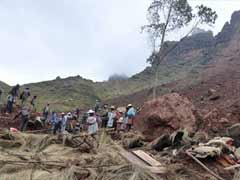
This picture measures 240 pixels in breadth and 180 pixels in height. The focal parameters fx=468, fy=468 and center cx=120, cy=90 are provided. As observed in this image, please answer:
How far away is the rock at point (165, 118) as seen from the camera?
1495 centimetres

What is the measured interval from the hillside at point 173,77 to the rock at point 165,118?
16709 mm

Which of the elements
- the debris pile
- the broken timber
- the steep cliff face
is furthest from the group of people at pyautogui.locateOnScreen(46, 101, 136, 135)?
the steep cliff face

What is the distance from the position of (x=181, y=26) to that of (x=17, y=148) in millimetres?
21663

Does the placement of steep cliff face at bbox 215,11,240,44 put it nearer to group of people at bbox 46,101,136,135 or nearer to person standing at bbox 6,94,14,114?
person standing at bbox 6,94,14,114

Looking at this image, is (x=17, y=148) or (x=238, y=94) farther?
(x=238, y=94)

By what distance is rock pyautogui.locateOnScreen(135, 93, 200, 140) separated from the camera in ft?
49.0

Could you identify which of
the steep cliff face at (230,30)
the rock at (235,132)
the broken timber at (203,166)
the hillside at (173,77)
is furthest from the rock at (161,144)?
the steep cliff face at (230,30)

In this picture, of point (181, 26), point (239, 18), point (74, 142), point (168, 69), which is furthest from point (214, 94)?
point (239, 18)

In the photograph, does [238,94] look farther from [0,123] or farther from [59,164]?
[59,164]

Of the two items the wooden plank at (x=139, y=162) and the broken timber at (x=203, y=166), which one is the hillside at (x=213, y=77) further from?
the wooden plank at (x=139, y=162)

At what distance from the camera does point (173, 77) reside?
56.9m

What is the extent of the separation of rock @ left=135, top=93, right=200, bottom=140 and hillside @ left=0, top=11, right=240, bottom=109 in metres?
16.7

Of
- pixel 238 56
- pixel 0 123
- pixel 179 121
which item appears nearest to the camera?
pixel 179 121

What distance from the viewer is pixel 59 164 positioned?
9.49 metres
